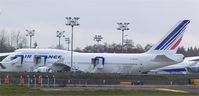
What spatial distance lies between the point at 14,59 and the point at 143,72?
80.7ft

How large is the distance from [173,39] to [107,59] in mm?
12607

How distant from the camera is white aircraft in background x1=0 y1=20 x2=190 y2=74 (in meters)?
103

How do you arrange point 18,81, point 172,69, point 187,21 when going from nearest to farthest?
point 18,81
point 187,21
point 172,69

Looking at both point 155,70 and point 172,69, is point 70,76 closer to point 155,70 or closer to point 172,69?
point 155,70

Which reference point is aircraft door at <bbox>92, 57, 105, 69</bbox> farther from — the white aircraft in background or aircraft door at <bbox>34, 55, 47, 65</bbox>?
aircraft door at <bbox>34, 55, 47, 65</bbox>

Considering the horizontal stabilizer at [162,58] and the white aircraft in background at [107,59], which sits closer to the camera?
the horizontal stabilizer at [162,58]

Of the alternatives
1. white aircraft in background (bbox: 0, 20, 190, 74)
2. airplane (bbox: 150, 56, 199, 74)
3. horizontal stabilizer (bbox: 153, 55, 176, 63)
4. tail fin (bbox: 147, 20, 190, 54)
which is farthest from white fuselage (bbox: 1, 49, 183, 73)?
airplane (bbox: 150, 56, 199, 74)

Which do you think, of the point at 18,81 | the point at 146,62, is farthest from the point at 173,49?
the point at 18,81

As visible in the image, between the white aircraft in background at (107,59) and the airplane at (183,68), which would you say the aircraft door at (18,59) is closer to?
the white aircraft in background at (107,59)

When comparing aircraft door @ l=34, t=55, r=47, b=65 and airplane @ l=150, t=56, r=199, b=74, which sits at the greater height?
aircraft door @ l=34, t=55, r=47, b=65

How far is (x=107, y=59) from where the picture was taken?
106m

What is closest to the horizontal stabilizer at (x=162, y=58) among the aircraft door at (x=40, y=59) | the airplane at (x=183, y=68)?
the airplane at (x=183, y=68)

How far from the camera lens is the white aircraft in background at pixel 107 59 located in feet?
336

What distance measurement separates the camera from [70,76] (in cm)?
8619
